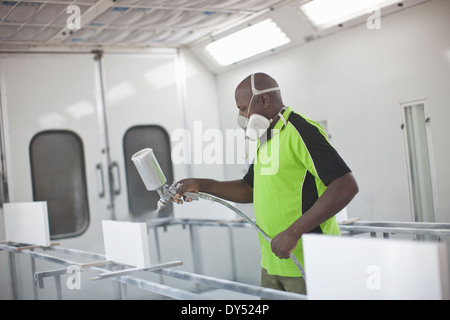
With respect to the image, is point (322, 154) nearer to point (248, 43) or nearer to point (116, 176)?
point (248, 43)

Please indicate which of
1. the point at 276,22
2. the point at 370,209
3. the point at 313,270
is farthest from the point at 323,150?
the point at 276,22

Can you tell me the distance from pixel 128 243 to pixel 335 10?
2418mm

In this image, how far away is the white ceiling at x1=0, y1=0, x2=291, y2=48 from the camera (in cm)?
378

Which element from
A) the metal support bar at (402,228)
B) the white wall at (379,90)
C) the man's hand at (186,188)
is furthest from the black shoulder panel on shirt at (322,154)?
the white wall at (379,90)

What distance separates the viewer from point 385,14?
12.5ft

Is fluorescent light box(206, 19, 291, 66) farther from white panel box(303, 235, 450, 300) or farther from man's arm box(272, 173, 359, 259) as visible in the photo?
white panel box(303, 235, 450, 300)

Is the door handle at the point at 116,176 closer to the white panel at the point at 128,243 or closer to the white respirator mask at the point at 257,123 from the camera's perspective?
the white panel at the point at 128,243

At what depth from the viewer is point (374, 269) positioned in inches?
54.5

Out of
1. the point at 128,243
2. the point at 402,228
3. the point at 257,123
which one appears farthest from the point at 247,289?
the point at 402,228

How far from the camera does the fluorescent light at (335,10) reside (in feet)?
12.6

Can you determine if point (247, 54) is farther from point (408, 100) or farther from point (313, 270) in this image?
point (313, 270)

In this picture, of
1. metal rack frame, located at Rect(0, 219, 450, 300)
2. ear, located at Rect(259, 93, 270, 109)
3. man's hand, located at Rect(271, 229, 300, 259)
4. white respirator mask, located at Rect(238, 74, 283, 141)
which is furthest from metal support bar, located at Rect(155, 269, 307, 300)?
ear, located at Rect(259, 93, 270, 109)
